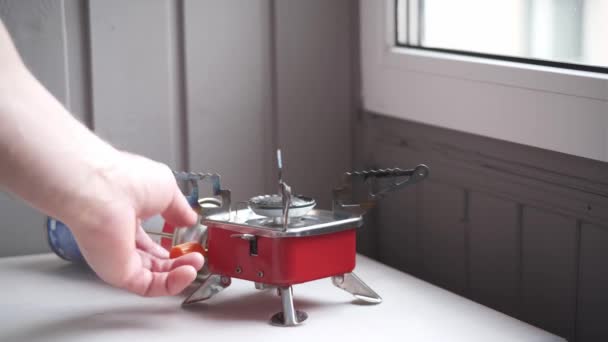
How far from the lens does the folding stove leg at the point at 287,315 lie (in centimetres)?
97

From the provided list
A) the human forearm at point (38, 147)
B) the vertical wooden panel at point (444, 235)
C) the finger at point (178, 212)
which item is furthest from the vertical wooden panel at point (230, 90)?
the human forearm at point (38, 147)

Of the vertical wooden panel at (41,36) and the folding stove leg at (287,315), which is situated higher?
the vertical wooden panel at (41,36)

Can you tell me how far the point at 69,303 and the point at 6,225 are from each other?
245mm

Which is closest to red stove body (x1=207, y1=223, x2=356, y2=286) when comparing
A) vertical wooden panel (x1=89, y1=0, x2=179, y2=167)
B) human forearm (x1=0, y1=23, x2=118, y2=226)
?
human forearm (x1=0, y1=23, x2=118, y2=226)

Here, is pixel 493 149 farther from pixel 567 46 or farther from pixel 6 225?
pixel 6 225

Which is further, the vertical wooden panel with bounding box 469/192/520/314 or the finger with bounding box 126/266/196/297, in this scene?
the vertical wooden panel with bounding box 469/192/520/314

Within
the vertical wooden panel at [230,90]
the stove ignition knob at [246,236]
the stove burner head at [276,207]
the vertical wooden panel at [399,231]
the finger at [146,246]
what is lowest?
the vertical wooden panel at [399,231]

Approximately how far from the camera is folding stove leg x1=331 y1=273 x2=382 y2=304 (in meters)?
1.03

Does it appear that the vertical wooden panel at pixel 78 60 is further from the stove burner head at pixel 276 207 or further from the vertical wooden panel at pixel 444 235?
the vertical wooden panel at pixel 444 235

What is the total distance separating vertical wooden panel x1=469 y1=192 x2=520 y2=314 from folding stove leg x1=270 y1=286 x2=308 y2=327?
1.02 feet

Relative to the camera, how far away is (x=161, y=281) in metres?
0.95

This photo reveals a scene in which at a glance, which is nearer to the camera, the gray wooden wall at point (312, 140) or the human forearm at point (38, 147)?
the human forearm at point (38, 147)

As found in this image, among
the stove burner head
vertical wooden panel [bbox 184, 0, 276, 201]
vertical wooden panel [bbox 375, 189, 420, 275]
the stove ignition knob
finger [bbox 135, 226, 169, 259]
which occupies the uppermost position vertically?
vertical wooden panel [bbox 184, 0, 276, 201]

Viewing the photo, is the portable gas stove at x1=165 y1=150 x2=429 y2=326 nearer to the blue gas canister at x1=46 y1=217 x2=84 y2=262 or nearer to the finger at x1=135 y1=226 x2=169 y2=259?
the finger at x1=135 y1=226 x2=169 y2=259
